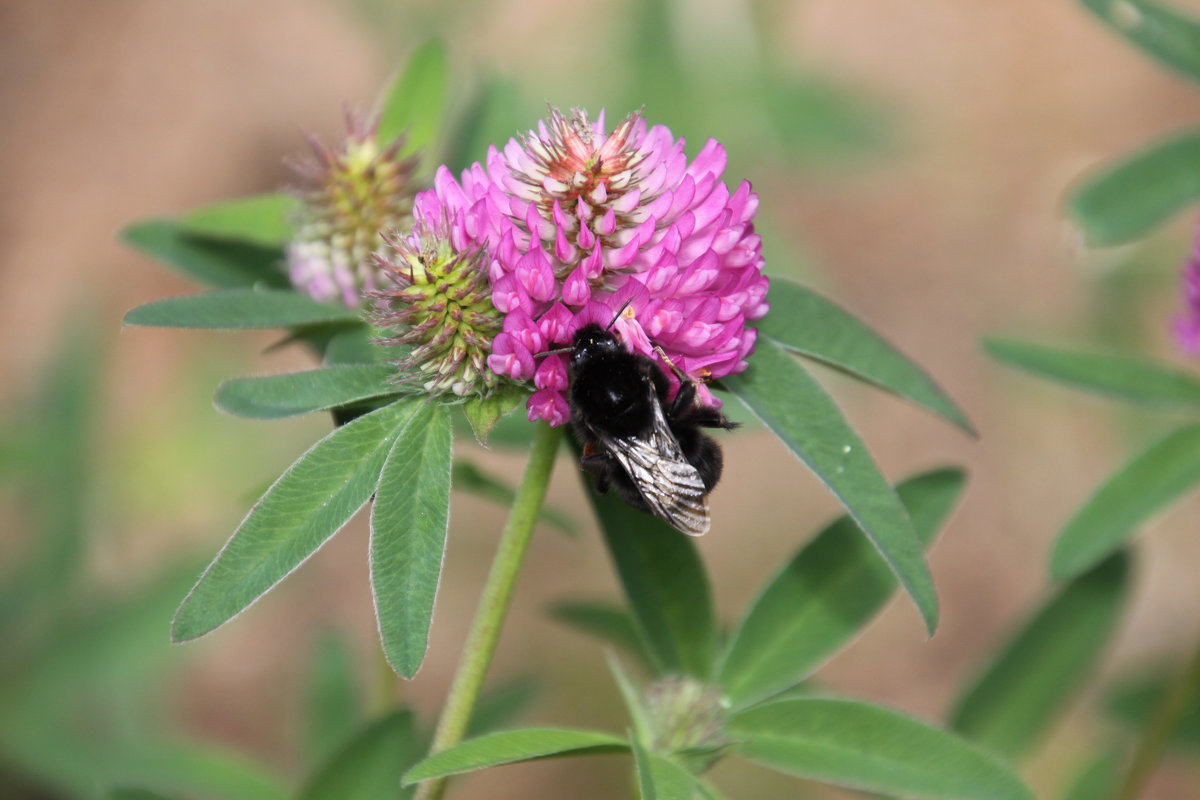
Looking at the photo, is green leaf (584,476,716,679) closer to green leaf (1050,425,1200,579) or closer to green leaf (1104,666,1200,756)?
green leaf (1050,425,1200,579)

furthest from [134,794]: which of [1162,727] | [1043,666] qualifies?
[1162,727]

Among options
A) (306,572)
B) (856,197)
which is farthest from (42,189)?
(856,197)

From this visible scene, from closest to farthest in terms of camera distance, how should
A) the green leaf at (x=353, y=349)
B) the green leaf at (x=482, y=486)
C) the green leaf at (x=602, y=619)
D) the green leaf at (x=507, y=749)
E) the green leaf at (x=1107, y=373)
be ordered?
the green leaf at (x=507, y=749)
the green leaf at (x=353, y=349)
the green leaf at (x=482, y=486)
the green leaf at (x=1107, y=373)
the green leaf at (x=602, y=619)

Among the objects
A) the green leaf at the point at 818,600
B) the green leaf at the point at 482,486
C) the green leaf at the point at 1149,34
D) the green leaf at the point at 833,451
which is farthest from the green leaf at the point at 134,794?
the green leaf at the point at 1149,34

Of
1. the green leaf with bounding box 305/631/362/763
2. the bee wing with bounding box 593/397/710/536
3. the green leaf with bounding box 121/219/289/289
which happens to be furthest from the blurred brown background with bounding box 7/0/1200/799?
the bee wing with bounding box 593/397/710/536

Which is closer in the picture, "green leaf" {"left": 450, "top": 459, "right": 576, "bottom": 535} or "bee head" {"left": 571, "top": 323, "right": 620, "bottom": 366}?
"bee head" {"left": 571, "top": 323, "right": 620, "bottom": 366}

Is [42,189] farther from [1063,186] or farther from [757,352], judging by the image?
[1063,186]

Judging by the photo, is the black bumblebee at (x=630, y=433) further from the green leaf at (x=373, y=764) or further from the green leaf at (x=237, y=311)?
the green leaf at (x=373, y=764)

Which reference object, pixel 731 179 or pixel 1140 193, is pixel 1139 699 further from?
pixel 731 179
